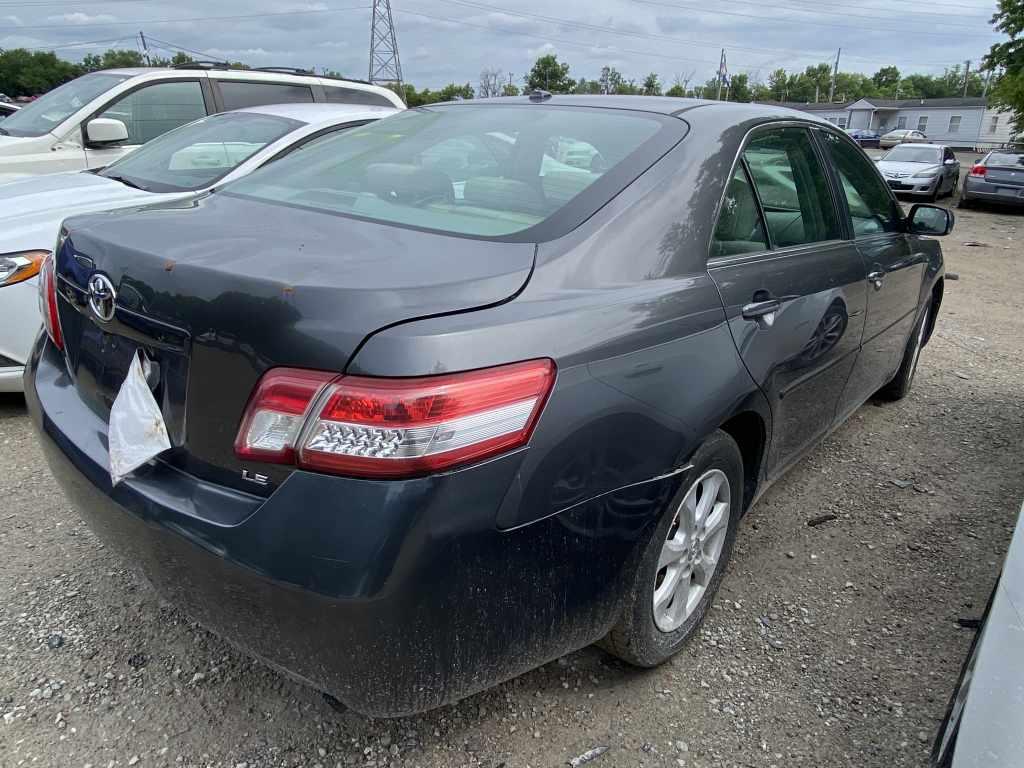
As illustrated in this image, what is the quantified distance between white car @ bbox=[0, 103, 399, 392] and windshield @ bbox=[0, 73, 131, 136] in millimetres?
1249

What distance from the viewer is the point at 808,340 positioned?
8.28ft

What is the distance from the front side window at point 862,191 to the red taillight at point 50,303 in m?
2.79

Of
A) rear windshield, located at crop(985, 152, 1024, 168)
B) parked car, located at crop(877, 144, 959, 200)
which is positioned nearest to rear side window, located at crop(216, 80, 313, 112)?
parked car, located at crop(877, 144, 959, 200)

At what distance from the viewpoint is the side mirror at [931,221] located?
3658 millimetres

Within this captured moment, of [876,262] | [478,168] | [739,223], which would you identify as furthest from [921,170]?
[478,168]

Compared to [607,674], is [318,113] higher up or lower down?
higher up

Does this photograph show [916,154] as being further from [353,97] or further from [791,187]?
[791,187]

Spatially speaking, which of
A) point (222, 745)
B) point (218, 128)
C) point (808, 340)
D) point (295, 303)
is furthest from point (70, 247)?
point (218, 128)

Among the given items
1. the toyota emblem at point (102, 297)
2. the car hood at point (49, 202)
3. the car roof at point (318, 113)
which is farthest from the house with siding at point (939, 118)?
the toyota emblem at point (102, 297)

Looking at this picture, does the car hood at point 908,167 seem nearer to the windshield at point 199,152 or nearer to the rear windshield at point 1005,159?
the rear windshield at point 1005,159

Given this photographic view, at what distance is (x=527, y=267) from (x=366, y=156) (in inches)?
43.3

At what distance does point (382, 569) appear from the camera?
1413mm

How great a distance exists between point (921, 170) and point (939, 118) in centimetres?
6451

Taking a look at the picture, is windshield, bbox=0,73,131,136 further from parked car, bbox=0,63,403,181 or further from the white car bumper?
the white car bumper
